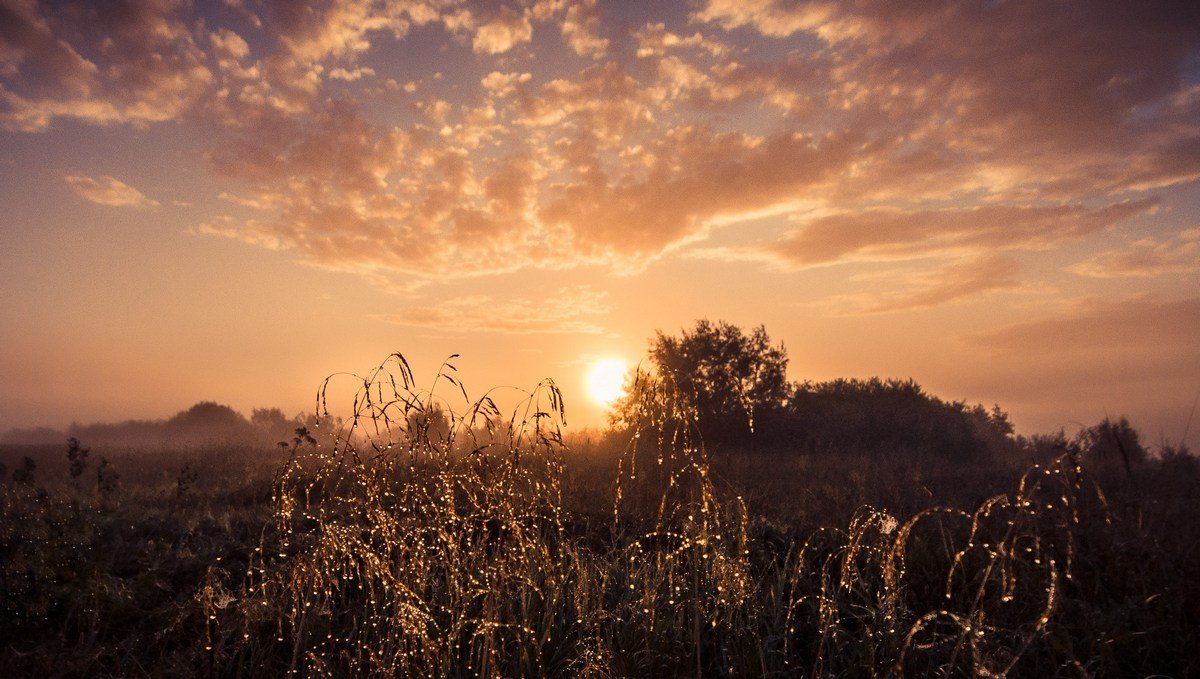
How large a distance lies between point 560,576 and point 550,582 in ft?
1.35

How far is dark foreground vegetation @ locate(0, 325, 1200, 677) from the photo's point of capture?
12.4 feet

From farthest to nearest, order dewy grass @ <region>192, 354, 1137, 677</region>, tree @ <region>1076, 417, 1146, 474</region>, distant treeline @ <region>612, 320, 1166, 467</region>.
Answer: distant treeline @ <region>612, 320, 1166, 467</region> → tree @ <region>1076, 417, 1146, 474</region> → dewy grass @ <region>192, 354, 1137, 677</region>

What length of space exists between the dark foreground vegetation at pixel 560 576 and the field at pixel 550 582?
0.09 feet

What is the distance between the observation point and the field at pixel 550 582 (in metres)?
3.79

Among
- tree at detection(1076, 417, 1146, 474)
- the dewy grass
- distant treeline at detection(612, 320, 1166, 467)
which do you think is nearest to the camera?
the dewy grass

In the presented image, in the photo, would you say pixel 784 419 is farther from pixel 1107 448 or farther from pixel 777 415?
pixel 1107 448

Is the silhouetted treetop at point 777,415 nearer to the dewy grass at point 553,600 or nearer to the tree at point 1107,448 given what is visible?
the tree at point 1107,448

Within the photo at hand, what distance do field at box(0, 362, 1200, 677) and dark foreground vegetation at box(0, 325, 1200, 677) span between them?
0.09ft

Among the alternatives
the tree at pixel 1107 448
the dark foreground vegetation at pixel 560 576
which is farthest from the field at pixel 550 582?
the tree at pixel 1107 448

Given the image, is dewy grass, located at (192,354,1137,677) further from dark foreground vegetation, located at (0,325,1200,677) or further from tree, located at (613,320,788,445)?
tree, located at (613,320,788,445)

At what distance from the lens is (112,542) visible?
20.7ft

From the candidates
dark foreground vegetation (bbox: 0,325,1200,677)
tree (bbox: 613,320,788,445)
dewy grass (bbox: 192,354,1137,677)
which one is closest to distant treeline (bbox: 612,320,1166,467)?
tree (bbox: 613,320,788,445)

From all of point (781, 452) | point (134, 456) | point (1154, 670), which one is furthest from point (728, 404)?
point (134, 456)

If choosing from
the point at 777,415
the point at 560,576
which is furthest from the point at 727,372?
the point at 560,576
